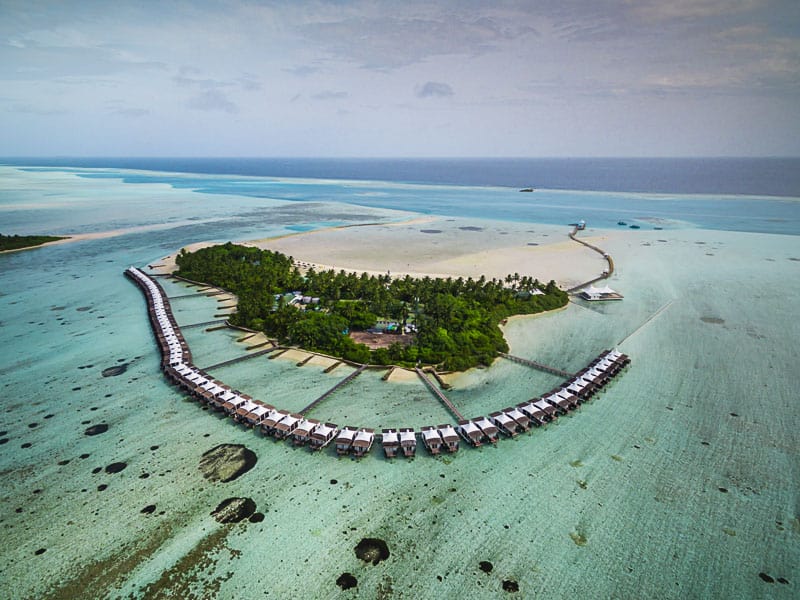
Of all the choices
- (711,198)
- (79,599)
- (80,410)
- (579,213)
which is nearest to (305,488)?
(79,599)

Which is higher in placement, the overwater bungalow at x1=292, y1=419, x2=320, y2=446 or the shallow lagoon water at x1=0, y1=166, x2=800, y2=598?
the overwater bungalow at x1=292, y1=419, x2=320, y2=446

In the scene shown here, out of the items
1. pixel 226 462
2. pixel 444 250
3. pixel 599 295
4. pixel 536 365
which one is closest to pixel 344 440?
pixel 226 462

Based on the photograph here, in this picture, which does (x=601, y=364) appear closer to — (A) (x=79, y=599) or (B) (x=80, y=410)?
(A) (x=79, y=599)

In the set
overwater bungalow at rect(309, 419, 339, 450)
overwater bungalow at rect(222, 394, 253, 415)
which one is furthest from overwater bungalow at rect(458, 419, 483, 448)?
overwater bungalow at rect(222, 394, 253, 415)

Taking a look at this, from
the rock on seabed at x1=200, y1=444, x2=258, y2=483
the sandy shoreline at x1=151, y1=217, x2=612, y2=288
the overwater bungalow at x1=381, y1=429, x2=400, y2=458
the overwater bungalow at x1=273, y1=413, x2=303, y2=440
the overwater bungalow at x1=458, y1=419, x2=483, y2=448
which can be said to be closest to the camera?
the rock on seabed at x1=200, y1=444, x2=258, y2=483

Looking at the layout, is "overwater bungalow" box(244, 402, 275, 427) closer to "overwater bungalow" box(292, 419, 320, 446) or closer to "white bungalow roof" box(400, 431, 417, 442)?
"overwater bungalow" box(292, 419, 320, 446)
